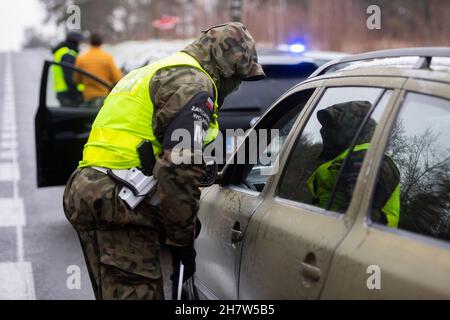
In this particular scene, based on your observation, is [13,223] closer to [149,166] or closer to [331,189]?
[149,166]

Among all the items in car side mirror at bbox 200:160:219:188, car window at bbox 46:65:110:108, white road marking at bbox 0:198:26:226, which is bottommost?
white road marking at bbox 0:198:26:226

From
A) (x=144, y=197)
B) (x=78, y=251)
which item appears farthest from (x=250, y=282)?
(x=78, y=251)

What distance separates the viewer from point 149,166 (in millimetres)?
3342

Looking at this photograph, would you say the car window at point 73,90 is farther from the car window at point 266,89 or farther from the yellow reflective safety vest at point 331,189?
the yellow reflective safety vest at point 331,189

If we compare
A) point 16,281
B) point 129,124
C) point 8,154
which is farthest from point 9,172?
point 129,124

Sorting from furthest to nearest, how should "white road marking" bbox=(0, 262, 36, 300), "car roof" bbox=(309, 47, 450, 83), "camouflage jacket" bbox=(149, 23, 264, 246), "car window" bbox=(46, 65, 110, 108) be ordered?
"car window" bbox=(46, 65, 110, 108)
"white road marking" bbox=(0, 262, 36, 300)
"camouflage jacket" bbox=(149, 23, 264, 246)
"car roof" bbox=(309, 47, 450, 83)

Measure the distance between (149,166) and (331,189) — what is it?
86 cm

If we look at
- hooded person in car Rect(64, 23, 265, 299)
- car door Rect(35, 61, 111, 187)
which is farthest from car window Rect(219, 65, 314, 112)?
hooded person in car Rect(64, 23, 265, 299)

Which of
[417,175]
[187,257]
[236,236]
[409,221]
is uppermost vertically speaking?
[417,175]

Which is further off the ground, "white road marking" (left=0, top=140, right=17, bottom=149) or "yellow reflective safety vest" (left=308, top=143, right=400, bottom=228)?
"yellow reflective safety vest" (left=308, top=143, right=400, bottom=228)

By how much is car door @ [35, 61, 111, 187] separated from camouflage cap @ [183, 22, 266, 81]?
403cm

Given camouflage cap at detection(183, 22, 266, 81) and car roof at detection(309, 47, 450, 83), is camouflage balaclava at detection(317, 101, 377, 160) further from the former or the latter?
camouflage cap at detection(183, 22, 266, 81)

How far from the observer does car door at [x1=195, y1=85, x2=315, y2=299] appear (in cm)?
337
